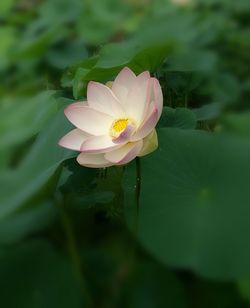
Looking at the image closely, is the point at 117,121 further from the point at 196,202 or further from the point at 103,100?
the point at 196,202

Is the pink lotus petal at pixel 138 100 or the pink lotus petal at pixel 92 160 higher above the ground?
the pink lotus petal at pixel 138 100

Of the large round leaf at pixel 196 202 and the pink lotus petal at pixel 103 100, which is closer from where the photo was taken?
the large round leaf at pixel 196 202

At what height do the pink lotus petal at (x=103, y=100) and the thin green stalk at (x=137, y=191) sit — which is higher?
the pink lotus petal at (x=103, y=100)

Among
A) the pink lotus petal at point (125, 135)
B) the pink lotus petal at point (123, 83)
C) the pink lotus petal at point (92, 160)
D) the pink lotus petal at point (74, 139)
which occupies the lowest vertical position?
the pink lotus petal at point (92, 160)

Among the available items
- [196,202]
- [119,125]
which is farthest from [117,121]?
[196,202]

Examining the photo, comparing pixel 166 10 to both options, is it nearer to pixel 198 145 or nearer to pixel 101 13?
pixel 101 13
